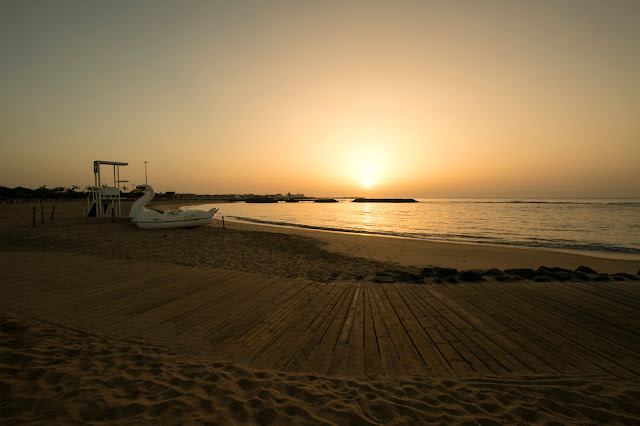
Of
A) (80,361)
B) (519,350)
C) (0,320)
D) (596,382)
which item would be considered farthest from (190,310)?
(596,382)

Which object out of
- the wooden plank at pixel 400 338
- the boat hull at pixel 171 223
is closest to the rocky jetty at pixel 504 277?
the wooden plank at pixel 400 338

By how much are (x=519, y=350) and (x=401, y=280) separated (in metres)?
3.80

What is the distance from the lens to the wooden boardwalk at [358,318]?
155 inches

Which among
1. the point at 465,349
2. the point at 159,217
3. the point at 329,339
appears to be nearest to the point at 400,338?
the point at 465,349

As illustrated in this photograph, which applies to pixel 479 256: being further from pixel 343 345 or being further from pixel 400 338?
→ pixel 343 345

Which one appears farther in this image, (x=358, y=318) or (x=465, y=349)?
(x=358, y=318)

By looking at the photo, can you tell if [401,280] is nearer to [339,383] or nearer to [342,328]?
[342,328]

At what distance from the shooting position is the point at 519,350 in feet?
13.6

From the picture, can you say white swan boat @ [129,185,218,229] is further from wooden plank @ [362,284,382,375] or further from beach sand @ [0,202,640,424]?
wooden plank @ [362,284,382,375]

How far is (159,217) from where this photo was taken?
17359mm

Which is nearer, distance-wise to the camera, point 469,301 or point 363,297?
point 469,301

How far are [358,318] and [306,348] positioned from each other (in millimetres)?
1483

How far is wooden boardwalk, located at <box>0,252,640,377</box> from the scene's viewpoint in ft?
12.9

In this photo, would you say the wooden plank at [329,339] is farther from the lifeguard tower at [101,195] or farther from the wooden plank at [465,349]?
the lifeguard tower at [101,195]
